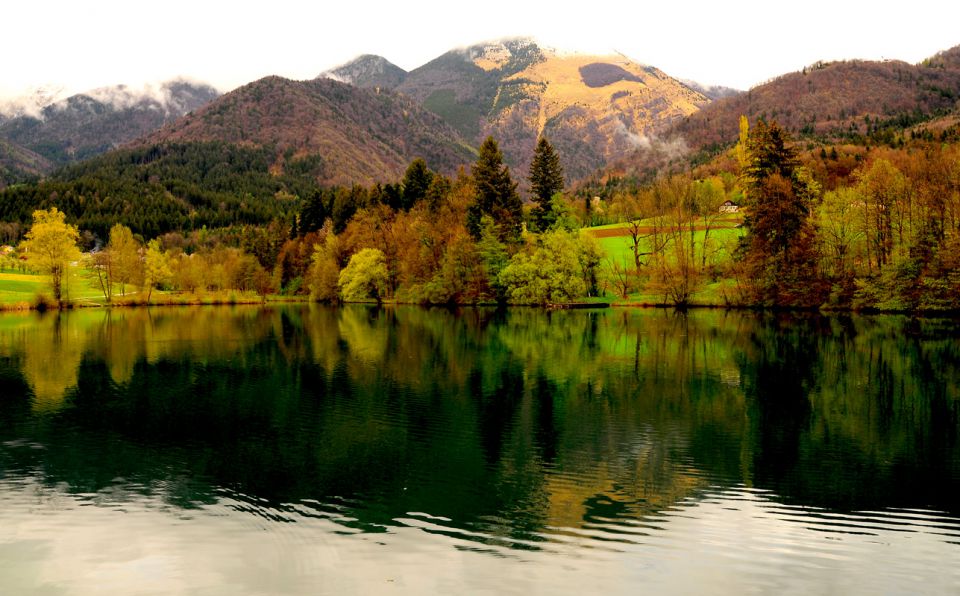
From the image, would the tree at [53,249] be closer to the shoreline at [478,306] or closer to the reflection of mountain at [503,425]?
the shoreline at [478,306]

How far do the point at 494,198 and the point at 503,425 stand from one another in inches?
3230

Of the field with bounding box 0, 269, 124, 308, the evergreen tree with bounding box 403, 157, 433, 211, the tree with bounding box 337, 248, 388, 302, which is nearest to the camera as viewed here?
the field with bounding box 0, 269, 124, 308

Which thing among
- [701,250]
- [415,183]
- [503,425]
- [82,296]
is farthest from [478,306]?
[503,425]

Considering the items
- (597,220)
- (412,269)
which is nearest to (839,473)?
(412,269)

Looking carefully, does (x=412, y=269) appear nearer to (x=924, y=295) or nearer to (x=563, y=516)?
(x=924, y=295)

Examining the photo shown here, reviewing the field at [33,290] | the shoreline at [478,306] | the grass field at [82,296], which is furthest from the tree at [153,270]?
the field at [33,290]

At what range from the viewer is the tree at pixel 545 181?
99.9m

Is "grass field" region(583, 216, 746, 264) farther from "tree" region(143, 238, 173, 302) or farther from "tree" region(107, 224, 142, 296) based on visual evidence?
"tree" region(107, 224, 142, 296)

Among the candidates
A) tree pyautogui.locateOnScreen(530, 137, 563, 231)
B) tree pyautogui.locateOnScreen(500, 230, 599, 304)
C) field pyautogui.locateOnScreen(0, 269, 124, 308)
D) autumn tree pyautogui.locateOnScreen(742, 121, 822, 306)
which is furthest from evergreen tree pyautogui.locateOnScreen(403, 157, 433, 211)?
autumn tree pyautogui.locateOnScreen(742, 121, 822, 306)

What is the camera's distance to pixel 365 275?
113125 mm

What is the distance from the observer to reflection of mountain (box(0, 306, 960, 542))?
15.2 meters

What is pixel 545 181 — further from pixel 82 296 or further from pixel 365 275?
pixel 82 296

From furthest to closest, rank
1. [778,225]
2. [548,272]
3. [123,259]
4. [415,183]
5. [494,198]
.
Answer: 1. [415,183]
2. [123,259]
3. [494,198]
4. [548,272]
5. [778,225]

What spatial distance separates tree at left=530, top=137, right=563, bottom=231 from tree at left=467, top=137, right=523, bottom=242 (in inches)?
147
